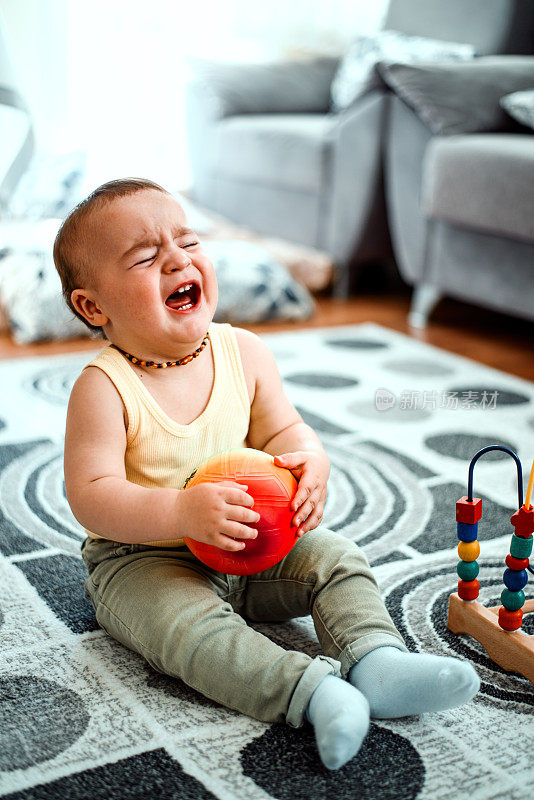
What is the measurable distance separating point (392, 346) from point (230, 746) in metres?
1.49

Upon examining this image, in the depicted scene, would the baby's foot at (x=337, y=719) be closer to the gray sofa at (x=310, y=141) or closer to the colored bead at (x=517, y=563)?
the colored bead at (x=517, y=563)

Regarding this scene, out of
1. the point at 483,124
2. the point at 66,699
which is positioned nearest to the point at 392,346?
the point at 483,124

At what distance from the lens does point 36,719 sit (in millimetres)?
770

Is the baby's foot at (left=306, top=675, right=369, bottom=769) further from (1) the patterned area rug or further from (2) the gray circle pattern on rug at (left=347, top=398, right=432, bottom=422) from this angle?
(2) the gray circle pattern on rug at (left=347, top=398, right=432, bottom=422)

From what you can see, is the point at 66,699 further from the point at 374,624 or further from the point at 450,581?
the point at 450,581

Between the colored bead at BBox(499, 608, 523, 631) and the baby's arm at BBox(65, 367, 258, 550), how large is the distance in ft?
0.87

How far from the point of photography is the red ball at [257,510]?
805 mm

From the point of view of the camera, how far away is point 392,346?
83.7 inches

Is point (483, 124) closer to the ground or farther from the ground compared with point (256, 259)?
farther from the ground

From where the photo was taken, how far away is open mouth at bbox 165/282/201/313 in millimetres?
875

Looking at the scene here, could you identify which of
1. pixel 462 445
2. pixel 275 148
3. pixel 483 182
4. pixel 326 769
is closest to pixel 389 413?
pixel 462 445

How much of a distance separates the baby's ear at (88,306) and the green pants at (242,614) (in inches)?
8.9

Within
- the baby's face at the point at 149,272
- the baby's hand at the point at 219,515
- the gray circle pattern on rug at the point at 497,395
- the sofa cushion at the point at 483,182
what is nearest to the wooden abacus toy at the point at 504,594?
the baby's hand at the point at 219,515

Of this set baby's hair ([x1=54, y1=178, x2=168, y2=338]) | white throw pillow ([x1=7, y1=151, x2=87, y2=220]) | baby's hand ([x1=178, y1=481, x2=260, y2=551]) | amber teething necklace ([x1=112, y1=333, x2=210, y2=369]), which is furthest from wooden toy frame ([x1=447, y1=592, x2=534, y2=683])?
white throw pillow ([x1=7, y1=151, x2=87, y2=220])
